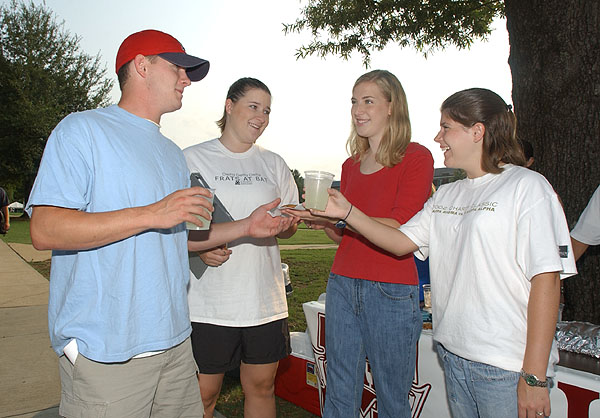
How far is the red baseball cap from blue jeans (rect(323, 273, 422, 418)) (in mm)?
1337

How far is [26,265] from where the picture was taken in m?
12.0

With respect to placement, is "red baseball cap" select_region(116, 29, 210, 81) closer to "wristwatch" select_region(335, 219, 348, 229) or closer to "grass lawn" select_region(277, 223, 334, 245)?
"wristwatch" select_region(335, 219, 348, 229)

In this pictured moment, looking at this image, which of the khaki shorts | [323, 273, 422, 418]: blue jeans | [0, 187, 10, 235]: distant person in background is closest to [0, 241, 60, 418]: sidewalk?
[0, 187, 10, 235]: distant person in background

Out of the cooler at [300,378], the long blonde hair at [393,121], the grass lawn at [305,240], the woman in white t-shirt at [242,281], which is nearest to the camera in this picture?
the long blonde hair at [393,121]

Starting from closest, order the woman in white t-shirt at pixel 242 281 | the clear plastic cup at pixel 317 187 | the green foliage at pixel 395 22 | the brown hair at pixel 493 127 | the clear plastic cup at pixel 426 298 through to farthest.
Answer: the brown hair at pixel 493 127 → the clear plastic cup at pixel 317 187 → the woman in white t-shirt at pixel 242 281 → the clear plastic cup at pixel 426 298 → the green foliage at pixel 395 22

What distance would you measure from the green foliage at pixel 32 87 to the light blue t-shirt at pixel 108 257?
31.6 metres

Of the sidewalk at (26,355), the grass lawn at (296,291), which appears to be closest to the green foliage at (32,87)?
the grass lawn at (296,291)

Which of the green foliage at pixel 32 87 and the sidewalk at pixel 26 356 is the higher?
the green foliage at pixel 32 87

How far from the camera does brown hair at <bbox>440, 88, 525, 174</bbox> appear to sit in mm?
2021

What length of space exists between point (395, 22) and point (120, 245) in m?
7.56

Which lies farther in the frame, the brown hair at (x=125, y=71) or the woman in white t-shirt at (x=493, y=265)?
the brown hair at (x=125, y=71)

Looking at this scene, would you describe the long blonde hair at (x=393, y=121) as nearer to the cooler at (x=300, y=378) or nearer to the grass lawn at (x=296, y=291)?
the cooler at (x=300, y=378)

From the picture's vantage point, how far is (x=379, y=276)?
2.49m

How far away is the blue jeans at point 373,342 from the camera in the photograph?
2.46 meters
